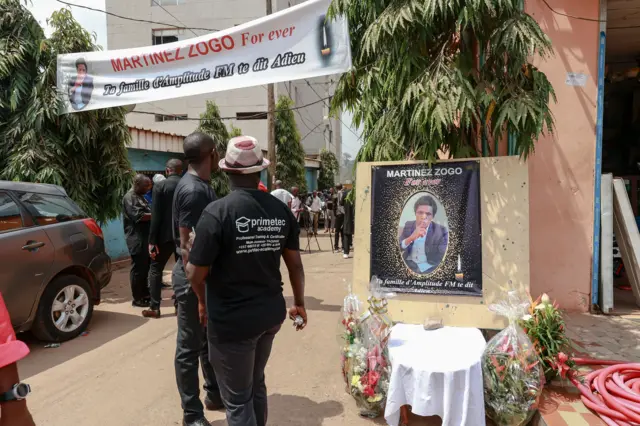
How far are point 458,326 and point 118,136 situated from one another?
6.25 metres

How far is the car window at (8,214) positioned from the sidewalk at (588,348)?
4.91 meters

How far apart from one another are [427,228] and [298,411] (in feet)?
5.60

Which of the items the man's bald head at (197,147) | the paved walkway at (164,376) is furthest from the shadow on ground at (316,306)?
the man's bald head at (197,147)

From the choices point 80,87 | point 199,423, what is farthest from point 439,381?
point 80,87

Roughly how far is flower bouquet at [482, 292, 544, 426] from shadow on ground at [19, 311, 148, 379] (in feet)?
12.9

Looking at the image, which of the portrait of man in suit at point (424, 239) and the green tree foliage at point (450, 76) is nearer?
the green tree foliage at point (450, 76)

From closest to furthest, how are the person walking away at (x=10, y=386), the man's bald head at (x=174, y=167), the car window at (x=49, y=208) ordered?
the person walking away at (x=10, y=386) → the car window at (x=49, y=208) → the man's bald head at (x=174, y=167)

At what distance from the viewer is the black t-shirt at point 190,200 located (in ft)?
9.91

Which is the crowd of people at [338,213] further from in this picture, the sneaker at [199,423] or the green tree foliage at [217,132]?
the sneaker at [199,423]

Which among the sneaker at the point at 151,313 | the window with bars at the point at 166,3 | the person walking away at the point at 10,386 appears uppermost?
the window with bars at the point at 166,3

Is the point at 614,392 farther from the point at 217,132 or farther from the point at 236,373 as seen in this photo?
the point at 217,132

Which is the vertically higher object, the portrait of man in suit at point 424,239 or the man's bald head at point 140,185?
the man's bald head at point 140,185

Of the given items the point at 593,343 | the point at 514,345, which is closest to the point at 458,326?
the point at 514,345

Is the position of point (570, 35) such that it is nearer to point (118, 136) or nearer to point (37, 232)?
point (37, 232)
